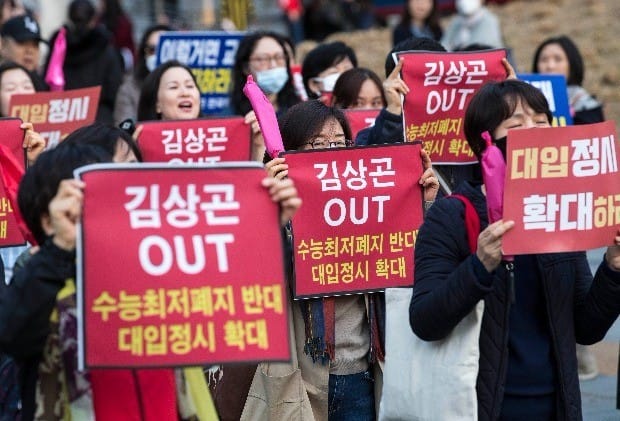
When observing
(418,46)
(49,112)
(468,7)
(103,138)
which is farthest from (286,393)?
(468,7)

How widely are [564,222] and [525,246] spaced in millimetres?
224

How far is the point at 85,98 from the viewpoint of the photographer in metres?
8.01

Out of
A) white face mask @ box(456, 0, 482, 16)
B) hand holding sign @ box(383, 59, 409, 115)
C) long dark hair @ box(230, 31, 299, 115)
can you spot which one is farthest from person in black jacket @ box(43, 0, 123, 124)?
→ hand holding sign @ box(383, 59, 409, 115)

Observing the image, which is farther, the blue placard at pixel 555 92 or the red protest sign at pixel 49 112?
the blue placard at pixel 555 92

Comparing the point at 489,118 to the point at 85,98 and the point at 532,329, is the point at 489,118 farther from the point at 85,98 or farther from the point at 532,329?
the point at 85,98

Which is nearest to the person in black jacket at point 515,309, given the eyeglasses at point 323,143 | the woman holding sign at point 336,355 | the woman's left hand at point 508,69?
the woman holding sign at point 336,355

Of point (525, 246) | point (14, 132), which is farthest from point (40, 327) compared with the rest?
point (14, 132)

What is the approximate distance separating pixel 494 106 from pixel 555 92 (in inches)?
144

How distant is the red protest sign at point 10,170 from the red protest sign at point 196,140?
29.0 inches

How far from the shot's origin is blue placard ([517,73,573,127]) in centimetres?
799

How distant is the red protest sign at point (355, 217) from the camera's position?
17.8 feet

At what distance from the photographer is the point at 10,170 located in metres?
5.71

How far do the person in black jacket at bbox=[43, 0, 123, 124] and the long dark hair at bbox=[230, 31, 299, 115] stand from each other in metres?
2.54

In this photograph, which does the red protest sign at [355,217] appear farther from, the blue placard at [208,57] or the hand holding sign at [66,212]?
the blue placard at [208,57]
